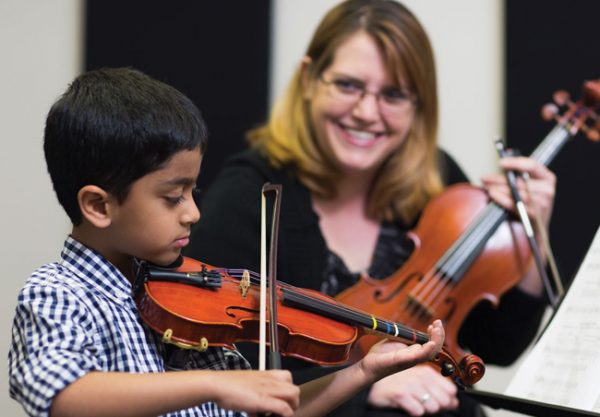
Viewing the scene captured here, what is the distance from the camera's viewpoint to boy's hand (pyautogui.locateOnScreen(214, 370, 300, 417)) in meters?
0.81

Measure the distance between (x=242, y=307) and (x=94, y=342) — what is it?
0.58ft

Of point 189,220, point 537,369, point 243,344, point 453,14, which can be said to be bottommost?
point 243,344

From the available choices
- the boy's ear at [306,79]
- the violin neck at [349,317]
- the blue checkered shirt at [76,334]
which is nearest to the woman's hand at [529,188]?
the boy's ear at [306,79]

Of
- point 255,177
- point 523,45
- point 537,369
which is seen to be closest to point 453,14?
point 523,45

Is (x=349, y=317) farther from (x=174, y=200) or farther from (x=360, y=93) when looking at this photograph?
(x=360, y=93)

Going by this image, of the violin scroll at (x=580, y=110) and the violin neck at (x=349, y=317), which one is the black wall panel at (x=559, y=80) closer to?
the violin scroll at (x=580, y=110)

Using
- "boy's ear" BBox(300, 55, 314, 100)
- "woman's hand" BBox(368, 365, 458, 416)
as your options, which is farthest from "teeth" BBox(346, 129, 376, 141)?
"woman's hand" BBox(368, 365, 458, 416)

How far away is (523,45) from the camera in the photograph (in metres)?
2.38

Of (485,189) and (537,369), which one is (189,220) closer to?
(537,369)

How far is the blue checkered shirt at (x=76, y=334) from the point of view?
0.84m

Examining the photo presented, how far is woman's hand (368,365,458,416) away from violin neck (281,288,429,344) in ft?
1.25

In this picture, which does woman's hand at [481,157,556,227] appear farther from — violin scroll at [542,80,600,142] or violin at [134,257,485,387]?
violin at [134,257,485,387]

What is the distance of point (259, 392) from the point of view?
32.0 inches

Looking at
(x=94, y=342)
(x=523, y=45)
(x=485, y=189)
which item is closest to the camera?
(x=94, y=342)
